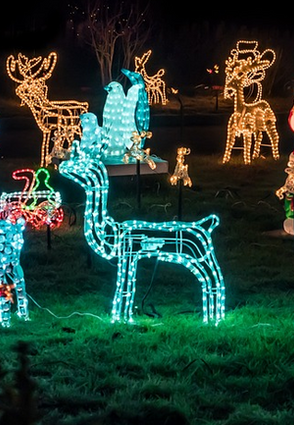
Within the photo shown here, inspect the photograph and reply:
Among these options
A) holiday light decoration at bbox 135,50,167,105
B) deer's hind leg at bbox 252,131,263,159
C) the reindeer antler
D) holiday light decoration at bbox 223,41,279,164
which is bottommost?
holiday light decoration at bbox 135,50,167,105

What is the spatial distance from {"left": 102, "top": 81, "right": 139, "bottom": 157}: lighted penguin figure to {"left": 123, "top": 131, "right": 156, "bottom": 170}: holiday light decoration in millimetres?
375

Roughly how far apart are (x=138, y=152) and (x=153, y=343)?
5.62 m

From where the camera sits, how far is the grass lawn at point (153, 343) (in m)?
6.11

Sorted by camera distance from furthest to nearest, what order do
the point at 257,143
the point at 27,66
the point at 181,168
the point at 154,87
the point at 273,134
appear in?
1. the point at 154,87
2. the point at 257,143
3. the point at 273,134
4. the point at 27,66
5. the point at 181,168

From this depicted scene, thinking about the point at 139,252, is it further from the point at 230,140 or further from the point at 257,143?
the point at 257,143

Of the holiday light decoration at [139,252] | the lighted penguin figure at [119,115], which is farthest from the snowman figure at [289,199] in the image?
the lighted penguin figure at [119,115]

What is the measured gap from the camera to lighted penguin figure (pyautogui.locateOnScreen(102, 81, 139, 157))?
43.5 feet

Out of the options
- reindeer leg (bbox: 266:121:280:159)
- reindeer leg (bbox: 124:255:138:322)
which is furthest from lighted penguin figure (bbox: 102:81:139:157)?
reindeer leg (bbox: 124:255:138:322)

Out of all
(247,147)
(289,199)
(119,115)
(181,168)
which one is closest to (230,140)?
(247,147)

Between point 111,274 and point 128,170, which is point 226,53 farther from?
point 111,274

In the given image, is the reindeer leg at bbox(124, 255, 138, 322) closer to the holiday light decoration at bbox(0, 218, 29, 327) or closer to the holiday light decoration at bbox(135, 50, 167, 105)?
the holiday light decoration at bbox(0, 218, 29, 327)

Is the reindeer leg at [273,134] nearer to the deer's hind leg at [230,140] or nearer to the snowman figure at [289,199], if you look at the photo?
the deer's hind leg at [230,140]

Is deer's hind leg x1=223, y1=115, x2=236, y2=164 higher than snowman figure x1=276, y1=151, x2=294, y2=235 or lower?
lower

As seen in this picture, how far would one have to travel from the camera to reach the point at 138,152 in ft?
41.1
